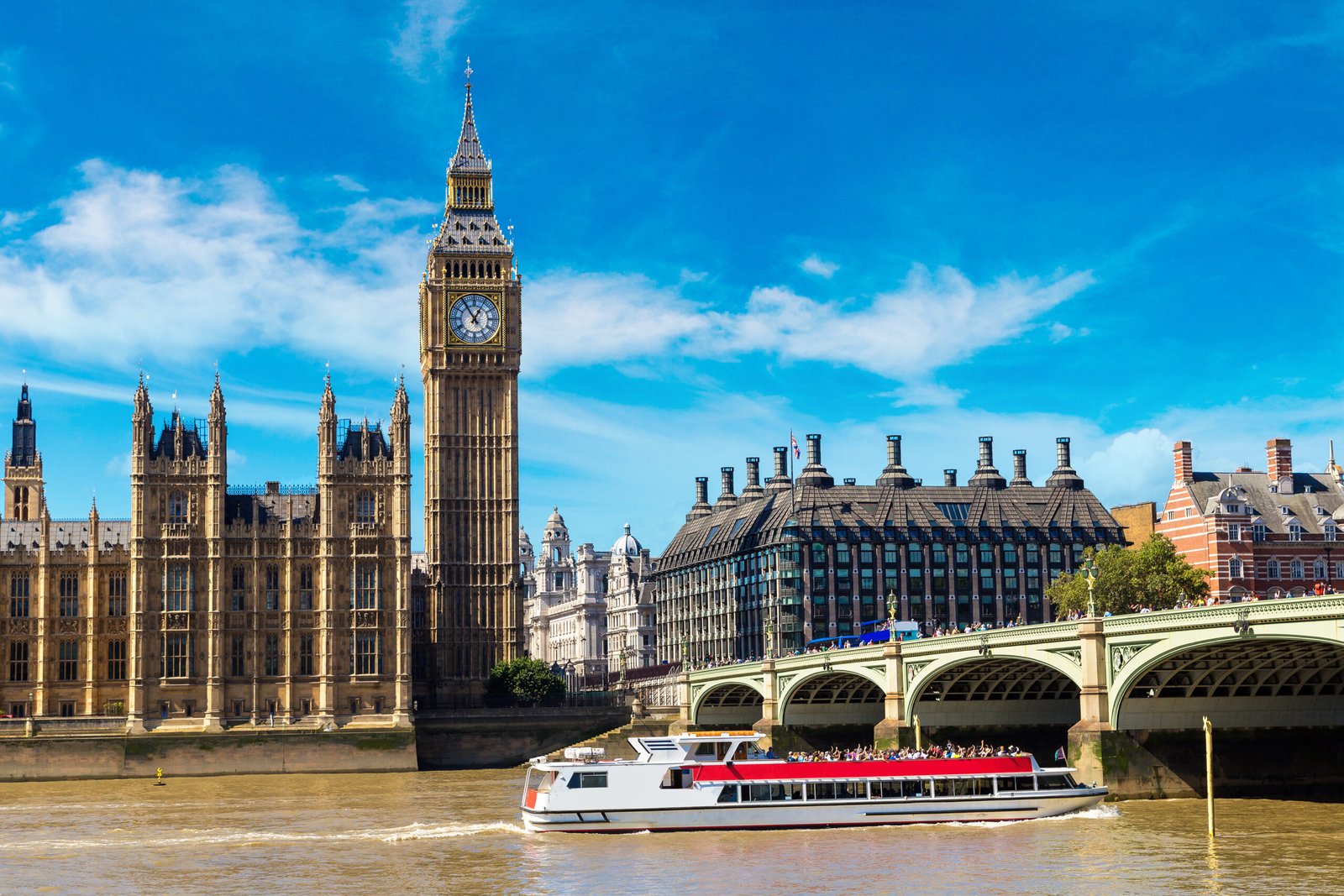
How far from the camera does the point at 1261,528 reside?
14400cm

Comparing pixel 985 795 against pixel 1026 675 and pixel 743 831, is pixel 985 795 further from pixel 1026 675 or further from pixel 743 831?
pixel 1026 675

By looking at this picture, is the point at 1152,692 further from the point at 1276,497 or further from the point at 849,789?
the point at 1276,497

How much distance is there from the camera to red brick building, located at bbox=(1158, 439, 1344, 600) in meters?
142

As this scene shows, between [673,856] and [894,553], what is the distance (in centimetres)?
10674

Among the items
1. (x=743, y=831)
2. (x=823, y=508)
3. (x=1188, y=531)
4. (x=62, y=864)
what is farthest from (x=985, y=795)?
(x=823, y=508)

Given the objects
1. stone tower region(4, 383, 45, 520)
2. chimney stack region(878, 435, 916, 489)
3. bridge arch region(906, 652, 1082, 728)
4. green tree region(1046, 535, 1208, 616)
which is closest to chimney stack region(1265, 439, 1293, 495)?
green tree region(1046, 535, 1208, 616)

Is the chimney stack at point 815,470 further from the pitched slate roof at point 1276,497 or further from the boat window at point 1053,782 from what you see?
the boat window at point 1053,782

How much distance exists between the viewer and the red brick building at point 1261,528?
5610 inches

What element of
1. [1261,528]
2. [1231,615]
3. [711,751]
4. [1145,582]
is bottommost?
[711,751]

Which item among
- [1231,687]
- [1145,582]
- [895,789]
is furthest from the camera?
[1145,582]

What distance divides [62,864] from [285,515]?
7754 centimetres

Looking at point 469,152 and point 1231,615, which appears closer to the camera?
point 1231,615

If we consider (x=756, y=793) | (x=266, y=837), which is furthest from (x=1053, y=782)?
(x=266, y=837)

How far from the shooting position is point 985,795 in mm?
73500
